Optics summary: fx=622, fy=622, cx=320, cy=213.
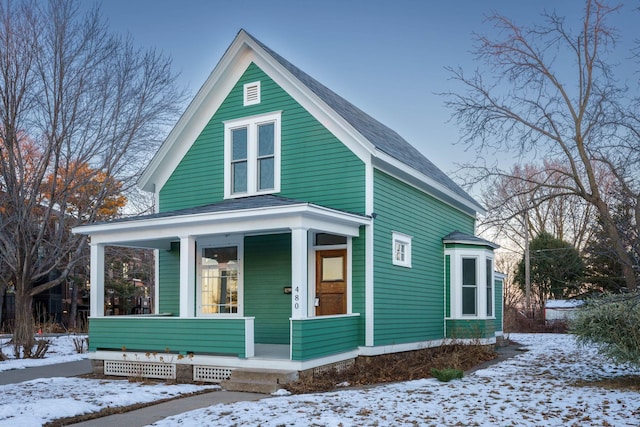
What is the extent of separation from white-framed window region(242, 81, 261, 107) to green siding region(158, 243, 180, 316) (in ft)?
12.2

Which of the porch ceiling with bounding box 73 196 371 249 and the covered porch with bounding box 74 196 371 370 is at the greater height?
the porch ceiling with bounding box 73 196 371 249

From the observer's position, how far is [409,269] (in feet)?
47.1

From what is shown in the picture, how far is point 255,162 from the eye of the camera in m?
13.8

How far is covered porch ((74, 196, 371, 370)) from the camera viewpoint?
10.8m

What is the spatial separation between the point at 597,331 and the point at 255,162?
300 inches

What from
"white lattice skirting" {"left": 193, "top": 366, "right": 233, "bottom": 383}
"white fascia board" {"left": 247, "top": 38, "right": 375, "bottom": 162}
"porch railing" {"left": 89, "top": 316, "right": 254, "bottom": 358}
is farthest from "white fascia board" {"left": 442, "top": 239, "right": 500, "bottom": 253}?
"white lattice skirting" {"left": 193, "top": 366, "right": 233, "bottom": 383}

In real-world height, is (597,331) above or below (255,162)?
below

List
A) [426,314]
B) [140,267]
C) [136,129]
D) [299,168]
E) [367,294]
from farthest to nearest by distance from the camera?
[140,267], [136,129], [426,314], [299,168], [367,294]

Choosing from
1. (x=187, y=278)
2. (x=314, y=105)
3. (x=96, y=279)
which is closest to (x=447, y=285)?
(x=314, y=105)

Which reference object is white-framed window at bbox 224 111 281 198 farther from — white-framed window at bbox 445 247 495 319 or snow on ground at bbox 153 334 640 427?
white-framed window at bbox 445 247 495 319

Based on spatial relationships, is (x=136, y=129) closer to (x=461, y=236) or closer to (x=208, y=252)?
(x=208, y=252)

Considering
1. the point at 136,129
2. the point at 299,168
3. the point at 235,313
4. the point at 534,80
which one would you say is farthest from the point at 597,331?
the point at 136,129

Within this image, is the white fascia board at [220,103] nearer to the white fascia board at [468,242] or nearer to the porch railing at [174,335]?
the porch railing at [174,335]

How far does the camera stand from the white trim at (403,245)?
13.5 m
